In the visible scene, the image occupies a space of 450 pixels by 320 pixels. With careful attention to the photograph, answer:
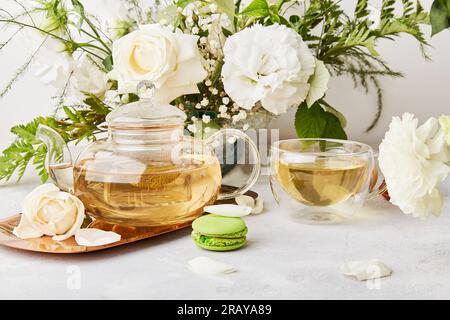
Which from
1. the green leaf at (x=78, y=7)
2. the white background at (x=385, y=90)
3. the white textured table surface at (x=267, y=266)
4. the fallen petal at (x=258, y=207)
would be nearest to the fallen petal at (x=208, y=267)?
the white textured table surface at (x=267, y=266)

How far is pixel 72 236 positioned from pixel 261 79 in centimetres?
34

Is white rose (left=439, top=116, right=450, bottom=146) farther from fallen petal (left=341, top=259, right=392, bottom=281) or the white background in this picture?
the white background

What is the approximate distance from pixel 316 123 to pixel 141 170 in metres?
0.33

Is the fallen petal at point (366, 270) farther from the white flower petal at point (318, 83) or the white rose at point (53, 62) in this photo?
the white rose at point (53, 62)

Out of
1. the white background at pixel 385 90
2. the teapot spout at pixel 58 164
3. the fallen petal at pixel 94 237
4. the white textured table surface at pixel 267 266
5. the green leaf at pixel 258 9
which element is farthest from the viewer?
the white background at pixel 385 90

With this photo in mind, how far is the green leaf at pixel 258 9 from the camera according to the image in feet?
3.09

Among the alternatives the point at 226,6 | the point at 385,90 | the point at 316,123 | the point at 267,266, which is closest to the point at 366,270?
the point at 267,266

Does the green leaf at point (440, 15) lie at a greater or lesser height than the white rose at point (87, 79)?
greater

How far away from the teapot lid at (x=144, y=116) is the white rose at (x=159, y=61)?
0.11 meters

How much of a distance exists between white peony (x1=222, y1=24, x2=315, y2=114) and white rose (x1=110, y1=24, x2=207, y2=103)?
0.05m

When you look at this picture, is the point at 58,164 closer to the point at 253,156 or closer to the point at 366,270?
the point at 253,156

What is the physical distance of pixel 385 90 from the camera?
1400 millimetres

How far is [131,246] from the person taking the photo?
76 cm
